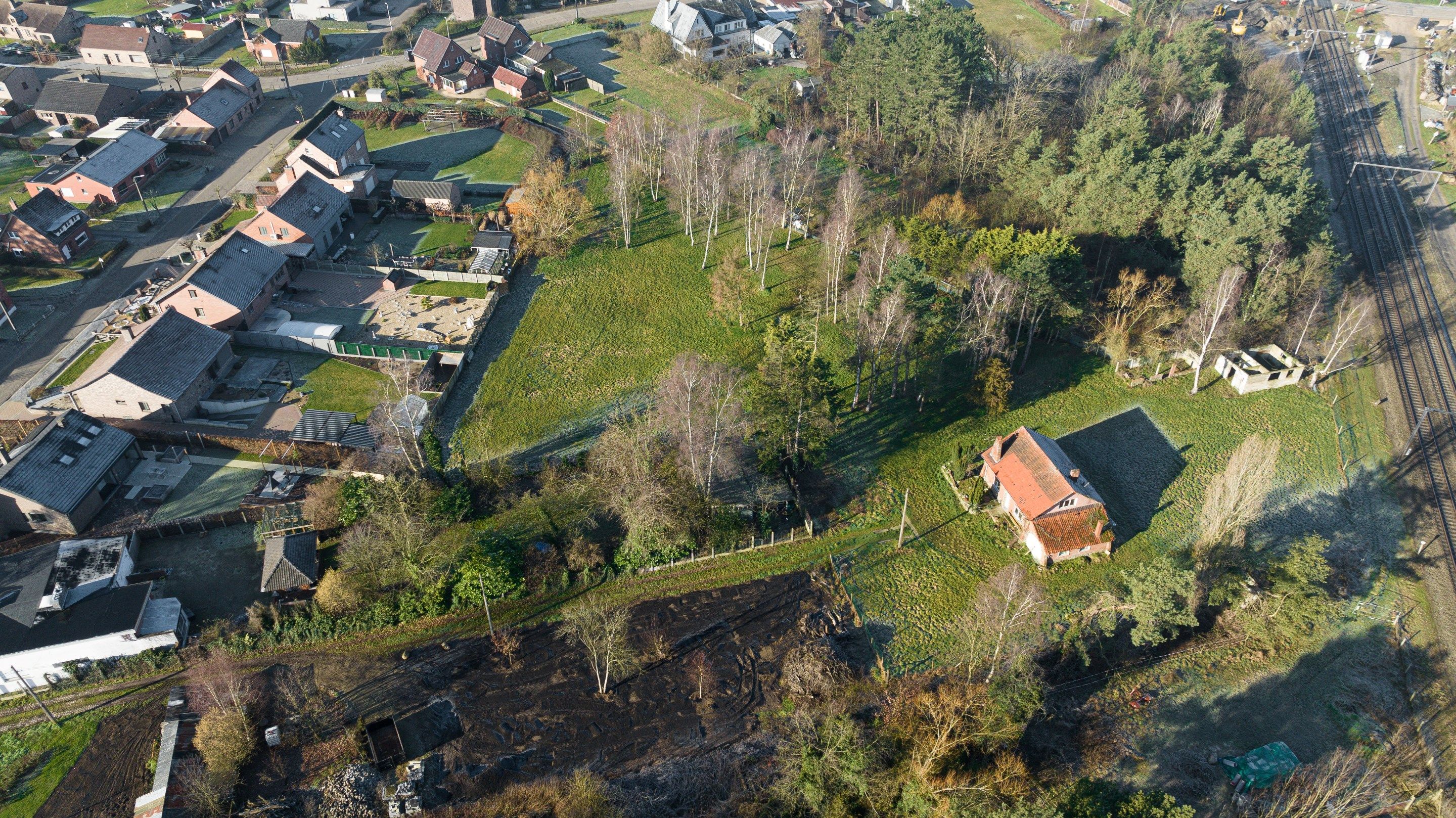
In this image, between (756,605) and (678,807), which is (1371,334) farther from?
(678,807)

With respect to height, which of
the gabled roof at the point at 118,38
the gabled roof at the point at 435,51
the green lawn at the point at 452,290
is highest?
the gabled roof at the point at 435,51

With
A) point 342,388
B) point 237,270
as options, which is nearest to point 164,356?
point 342,388

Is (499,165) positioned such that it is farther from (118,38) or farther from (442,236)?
(118,38)

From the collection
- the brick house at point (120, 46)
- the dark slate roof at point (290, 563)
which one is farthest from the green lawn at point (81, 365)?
the brick house at point (120, 46)

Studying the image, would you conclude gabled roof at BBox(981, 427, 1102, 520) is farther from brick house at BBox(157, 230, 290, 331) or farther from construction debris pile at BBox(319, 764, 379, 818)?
brick house at BBox(157, 230, 290, 331)

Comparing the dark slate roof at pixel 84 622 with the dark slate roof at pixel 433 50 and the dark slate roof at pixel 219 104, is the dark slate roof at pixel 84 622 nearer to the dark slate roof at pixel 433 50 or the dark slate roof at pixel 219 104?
the dark slate roof at pixel 219 104

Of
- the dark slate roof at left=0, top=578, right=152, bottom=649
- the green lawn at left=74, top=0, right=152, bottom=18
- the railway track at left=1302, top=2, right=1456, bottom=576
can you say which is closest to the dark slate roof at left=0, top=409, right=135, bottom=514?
the dark slate roof at left=0, top=578, right=152, bottom=649

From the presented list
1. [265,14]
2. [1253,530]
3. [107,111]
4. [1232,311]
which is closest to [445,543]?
[1253,530]
